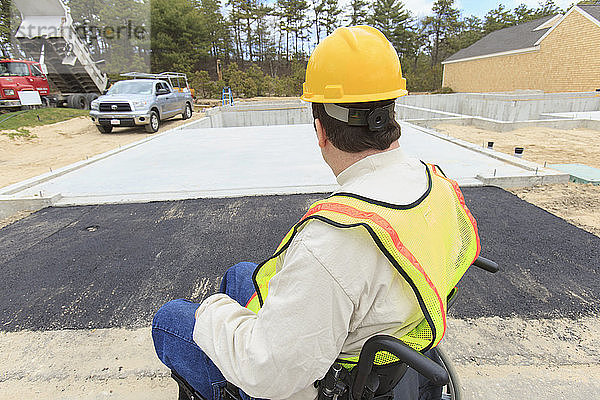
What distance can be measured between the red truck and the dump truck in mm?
384

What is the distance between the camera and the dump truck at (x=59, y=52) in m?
11.6

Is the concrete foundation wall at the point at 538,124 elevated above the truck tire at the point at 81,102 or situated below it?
below

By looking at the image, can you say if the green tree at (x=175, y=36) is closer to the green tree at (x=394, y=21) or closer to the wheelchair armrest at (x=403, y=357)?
the green tree at (x=394, y=21)

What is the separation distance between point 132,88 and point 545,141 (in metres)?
12.5

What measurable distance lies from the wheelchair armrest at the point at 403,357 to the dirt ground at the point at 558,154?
3772 millimetres

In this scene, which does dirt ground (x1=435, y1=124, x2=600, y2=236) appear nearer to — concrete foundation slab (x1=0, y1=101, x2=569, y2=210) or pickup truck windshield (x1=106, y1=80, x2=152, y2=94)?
concrete foundation slab (x1=0, y1=101, x2=569, y2=210)

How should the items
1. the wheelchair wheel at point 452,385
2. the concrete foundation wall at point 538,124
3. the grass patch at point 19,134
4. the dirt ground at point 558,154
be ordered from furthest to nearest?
the concrete foundation wall at point 538,124 → the grass patch at point 19,134 → the dirt ground at point 558,154 → the wheelchair wheel at point 452,385

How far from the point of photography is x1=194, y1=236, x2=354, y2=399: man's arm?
2.40ft

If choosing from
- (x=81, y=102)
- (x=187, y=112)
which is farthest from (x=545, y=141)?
(x=81, y=102)

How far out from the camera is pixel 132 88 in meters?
11.0

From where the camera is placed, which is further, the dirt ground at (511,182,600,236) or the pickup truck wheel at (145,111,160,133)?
the pickup truck wheel at (145,111,160,133)

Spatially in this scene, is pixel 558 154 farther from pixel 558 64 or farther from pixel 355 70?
pixel 558 64

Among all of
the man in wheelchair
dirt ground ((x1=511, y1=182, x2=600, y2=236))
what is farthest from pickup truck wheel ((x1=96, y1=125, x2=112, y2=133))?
the man in wheelchair

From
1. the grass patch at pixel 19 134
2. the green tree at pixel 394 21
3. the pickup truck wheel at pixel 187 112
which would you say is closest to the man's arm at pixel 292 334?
the grass patch at pixel 19 134
